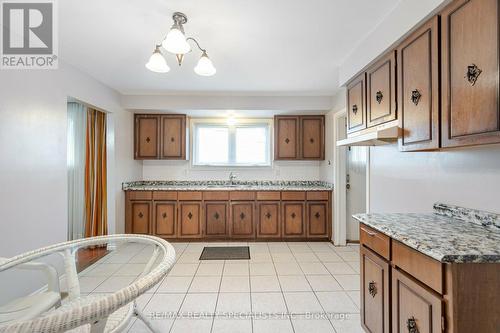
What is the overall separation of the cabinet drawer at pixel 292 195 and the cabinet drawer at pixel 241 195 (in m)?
0.51

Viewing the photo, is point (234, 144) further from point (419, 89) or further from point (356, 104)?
point (419, 89)

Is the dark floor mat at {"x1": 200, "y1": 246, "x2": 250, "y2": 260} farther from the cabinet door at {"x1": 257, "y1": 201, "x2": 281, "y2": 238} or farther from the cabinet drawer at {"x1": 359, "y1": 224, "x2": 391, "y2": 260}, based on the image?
the cabinet drawer at {"x1": 359, "y1": 224, "x2": 391, "y2": 260}

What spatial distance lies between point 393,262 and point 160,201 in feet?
11.1

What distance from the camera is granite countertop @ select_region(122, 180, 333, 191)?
3787mm

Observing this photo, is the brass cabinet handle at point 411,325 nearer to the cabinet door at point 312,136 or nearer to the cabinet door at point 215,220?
the cabinet door at point 215,220

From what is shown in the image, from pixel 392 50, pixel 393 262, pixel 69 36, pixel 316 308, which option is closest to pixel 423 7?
pixel 392 50

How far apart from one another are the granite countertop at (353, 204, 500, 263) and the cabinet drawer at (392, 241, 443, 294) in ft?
0.16

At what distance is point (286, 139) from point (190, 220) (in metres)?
2.15

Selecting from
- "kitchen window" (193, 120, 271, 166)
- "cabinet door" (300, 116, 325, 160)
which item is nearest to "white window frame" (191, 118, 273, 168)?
"kitchen window" (193, 120, 271, 166)

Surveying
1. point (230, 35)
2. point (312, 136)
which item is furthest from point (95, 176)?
point (312, 136)

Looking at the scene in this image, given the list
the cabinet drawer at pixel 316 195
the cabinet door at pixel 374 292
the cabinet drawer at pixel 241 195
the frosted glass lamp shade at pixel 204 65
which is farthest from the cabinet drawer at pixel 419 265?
the cabinet drawer at pixel 241 195

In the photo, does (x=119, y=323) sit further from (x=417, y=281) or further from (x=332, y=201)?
(x=332, y=201)

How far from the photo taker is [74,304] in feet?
3.87

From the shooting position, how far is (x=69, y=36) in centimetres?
Result: 201
